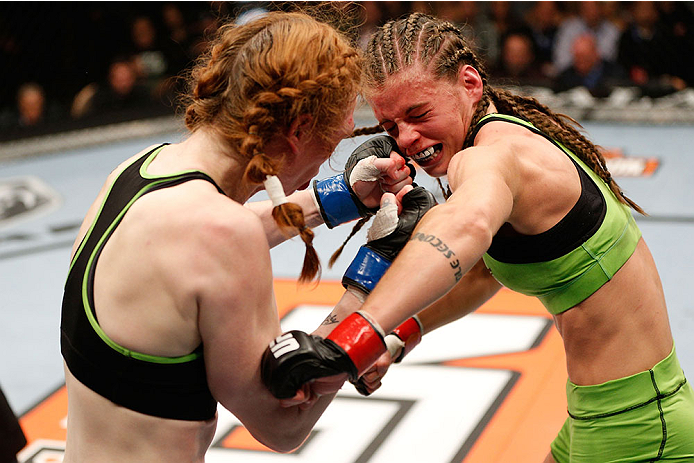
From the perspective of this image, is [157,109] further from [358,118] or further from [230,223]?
[230,223]

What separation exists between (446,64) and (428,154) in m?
0.26

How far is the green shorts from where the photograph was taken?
2133mm

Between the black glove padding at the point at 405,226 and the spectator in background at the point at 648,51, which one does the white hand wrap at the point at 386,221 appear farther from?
the spectator in background at the point at 648,51

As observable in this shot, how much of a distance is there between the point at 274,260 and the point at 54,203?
8.12 ft

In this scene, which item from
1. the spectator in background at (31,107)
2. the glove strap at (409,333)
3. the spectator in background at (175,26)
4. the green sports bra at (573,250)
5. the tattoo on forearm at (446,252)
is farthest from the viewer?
the spectator in background at (175,26)

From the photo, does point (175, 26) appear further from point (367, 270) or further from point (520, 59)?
point (367, 270)

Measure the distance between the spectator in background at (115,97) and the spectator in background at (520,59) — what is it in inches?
159

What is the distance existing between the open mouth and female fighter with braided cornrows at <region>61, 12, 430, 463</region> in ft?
1.67

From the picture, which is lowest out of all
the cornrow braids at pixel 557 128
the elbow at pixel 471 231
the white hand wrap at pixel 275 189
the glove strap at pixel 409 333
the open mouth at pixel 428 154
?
the glove strap at pixel 409 333

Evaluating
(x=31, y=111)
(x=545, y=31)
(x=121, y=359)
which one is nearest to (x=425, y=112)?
→ (x=121, y=359)

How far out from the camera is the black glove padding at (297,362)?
5.40 feet

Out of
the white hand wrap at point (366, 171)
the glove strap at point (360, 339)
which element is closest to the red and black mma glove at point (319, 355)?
the glove strap at point (360, 339)

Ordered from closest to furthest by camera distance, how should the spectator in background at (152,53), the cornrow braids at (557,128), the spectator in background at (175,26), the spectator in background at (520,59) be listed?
the cornrow braids at (557,128), the spectator in background at (520,59), the spectator in background at (152,53), the spectator in background at (175,26)

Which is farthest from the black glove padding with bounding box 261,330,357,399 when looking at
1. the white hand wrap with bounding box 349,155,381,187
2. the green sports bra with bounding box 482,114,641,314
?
the white hand wrap with bounding box 349,155,381,187
